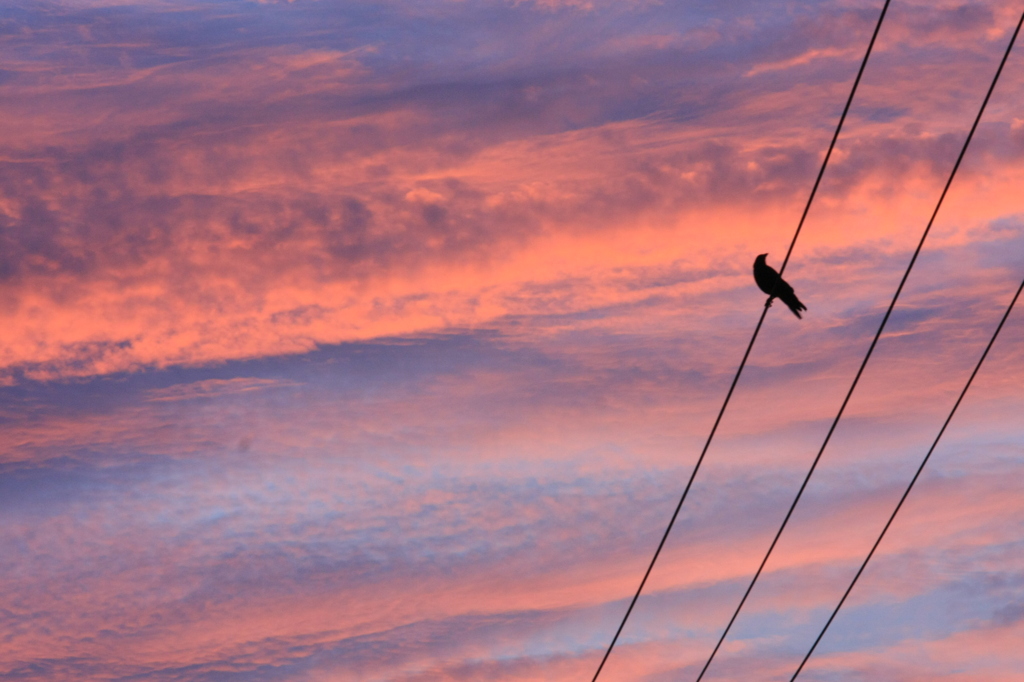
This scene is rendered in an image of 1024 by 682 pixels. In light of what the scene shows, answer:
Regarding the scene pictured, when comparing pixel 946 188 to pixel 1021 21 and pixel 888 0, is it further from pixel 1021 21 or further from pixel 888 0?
pixel 888 0

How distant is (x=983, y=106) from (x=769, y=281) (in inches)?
242

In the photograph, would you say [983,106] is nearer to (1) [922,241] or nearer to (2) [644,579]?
(1) [922,241]

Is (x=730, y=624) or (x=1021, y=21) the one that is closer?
(x=1021, y=21)

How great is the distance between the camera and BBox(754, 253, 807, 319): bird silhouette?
17.9 meters

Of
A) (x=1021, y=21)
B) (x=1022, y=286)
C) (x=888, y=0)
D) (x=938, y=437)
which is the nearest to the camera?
(x=888, y=0)

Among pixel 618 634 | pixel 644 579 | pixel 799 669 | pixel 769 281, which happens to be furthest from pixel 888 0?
pixel 799 669

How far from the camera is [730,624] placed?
56.4ft

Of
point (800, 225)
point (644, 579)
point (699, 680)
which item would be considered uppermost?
point (800, 225)

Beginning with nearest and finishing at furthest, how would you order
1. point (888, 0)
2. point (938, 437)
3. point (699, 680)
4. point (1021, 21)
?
point (888, 0) < point (1021, 21) < point (938, 437) < point (699, 680)

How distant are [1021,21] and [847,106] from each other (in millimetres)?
3366

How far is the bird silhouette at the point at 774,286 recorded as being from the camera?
17922 millimetres

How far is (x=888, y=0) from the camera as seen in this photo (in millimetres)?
11664

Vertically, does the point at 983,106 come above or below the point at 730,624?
above

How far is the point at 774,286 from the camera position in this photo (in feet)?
59.4
